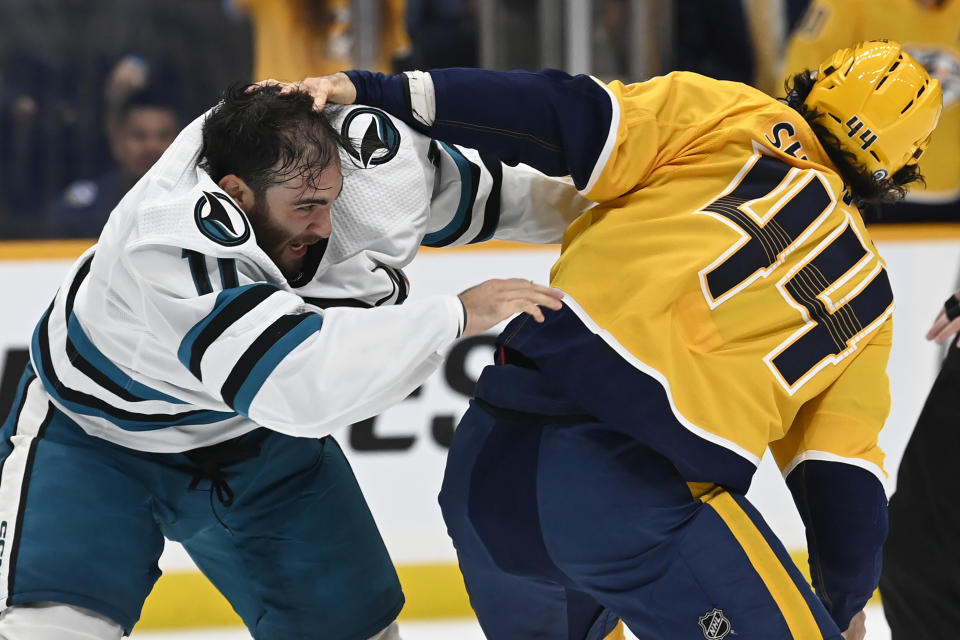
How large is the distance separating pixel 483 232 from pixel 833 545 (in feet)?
2.38

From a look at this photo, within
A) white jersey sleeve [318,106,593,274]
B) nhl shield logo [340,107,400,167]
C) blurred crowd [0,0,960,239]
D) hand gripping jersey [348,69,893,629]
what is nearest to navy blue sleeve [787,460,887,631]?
hand gripping jersey [348,69,893,629]

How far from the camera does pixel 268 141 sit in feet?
4.67

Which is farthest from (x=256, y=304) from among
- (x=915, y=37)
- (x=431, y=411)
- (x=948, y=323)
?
(x=915, y=37)

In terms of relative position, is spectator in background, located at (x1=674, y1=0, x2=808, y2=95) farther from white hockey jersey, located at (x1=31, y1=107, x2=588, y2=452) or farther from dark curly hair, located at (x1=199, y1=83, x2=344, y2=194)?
dark curly hair, located at (x1=199, y1=83, x2=344, y2=194)

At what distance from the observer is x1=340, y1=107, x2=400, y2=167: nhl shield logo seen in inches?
62.1

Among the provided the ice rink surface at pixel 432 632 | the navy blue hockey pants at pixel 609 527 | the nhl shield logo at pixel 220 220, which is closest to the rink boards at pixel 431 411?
the ice rink surface at pixel 432 632

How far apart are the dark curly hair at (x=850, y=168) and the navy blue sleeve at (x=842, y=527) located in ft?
1.22

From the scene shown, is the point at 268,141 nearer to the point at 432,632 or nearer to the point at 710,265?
the point at 710,265

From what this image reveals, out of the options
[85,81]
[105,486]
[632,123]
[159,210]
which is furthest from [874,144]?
[85,81]

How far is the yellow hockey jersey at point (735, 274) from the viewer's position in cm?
139

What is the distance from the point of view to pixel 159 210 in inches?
53.6

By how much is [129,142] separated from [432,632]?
1617 millimetres

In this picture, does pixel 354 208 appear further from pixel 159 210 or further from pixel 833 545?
pixel 833 545

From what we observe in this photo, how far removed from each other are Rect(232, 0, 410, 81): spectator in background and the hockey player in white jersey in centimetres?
153
